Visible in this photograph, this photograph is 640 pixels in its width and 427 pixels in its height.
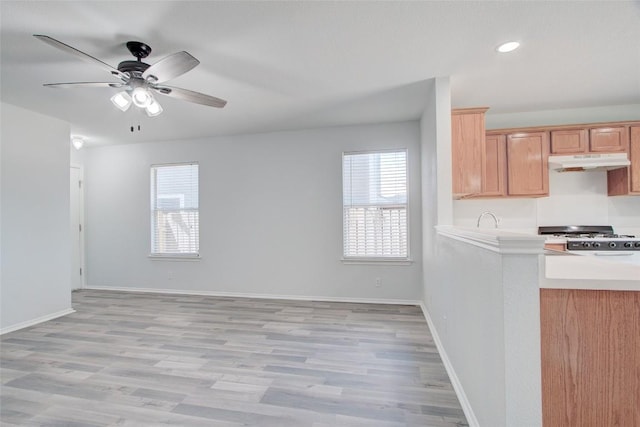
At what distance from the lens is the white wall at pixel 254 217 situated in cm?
417

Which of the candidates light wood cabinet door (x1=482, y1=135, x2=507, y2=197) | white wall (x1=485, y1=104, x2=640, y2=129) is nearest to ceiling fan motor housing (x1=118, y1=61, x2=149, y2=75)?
light wood cabinet door (x1=482, y1=135, x2=507, y2=197)

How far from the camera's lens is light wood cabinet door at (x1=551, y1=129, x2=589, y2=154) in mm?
3480

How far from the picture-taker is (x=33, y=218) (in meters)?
3.53

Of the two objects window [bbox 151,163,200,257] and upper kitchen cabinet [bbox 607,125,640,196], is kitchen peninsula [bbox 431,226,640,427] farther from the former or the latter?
window [bbox 151,163,200,257]

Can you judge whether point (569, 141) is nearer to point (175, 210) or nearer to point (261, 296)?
point (261, 296)

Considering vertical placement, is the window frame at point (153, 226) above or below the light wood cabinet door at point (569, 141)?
below

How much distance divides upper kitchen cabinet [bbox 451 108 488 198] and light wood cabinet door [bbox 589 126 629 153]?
1.63 m

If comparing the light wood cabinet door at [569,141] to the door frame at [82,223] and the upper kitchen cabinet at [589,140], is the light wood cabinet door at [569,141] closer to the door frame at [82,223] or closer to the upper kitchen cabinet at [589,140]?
the upper kitchen cabinet at [589,140]

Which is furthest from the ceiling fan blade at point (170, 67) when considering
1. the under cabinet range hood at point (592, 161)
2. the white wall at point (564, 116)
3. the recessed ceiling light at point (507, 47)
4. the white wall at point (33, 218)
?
the under cabinet range hood at point (592, 161)

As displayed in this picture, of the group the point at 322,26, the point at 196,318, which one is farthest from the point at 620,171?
the point at 196,318

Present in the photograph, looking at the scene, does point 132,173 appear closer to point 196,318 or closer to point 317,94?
point 196,318

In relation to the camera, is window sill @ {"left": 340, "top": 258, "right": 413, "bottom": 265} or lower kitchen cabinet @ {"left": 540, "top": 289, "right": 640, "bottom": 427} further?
window sill @ {"left": 340, "top": 258, "right": 413, "bottom": 265}

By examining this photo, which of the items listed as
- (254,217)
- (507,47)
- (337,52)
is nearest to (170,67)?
(337,52)

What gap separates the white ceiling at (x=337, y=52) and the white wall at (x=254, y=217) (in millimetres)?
851
